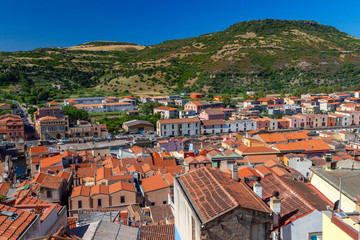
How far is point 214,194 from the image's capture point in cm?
747

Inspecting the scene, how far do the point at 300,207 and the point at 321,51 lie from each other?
112 meters

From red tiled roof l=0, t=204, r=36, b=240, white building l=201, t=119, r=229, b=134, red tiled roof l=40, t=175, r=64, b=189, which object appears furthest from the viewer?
white building l=201, t=119, r=229, b=134

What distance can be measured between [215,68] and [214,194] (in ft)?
304

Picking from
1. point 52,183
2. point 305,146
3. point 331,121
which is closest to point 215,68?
point 331,121

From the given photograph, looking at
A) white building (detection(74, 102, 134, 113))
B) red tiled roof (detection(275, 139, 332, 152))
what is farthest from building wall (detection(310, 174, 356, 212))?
white building (detection(74, 102, 134, 113))

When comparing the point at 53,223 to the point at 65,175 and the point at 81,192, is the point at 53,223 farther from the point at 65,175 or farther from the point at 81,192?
the point at 65,175

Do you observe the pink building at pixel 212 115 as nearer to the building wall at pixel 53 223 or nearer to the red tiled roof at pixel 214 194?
the red tiled roof at pixel 214 194

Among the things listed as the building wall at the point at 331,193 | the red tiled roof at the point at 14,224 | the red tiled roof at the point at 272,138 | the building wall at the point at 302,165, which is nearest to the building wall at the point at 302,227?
the building wall at the point at 331,193

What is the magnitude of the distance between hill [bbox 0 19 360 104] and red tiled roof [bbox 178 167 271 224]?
6440cm

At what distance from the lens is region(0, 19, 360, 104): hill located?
282 ft

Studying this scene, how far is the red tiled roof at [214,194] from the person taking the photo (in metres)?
6.83

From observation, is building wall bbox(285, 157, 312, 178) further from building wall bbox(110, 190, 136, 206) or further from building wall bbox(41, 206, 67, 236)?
building wall bbox(41, 206, 67, 236)

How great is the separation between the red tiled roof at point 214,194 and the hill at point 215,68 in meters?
64.4

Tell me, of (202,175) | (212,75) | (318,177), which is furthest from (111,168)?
(212,75)
